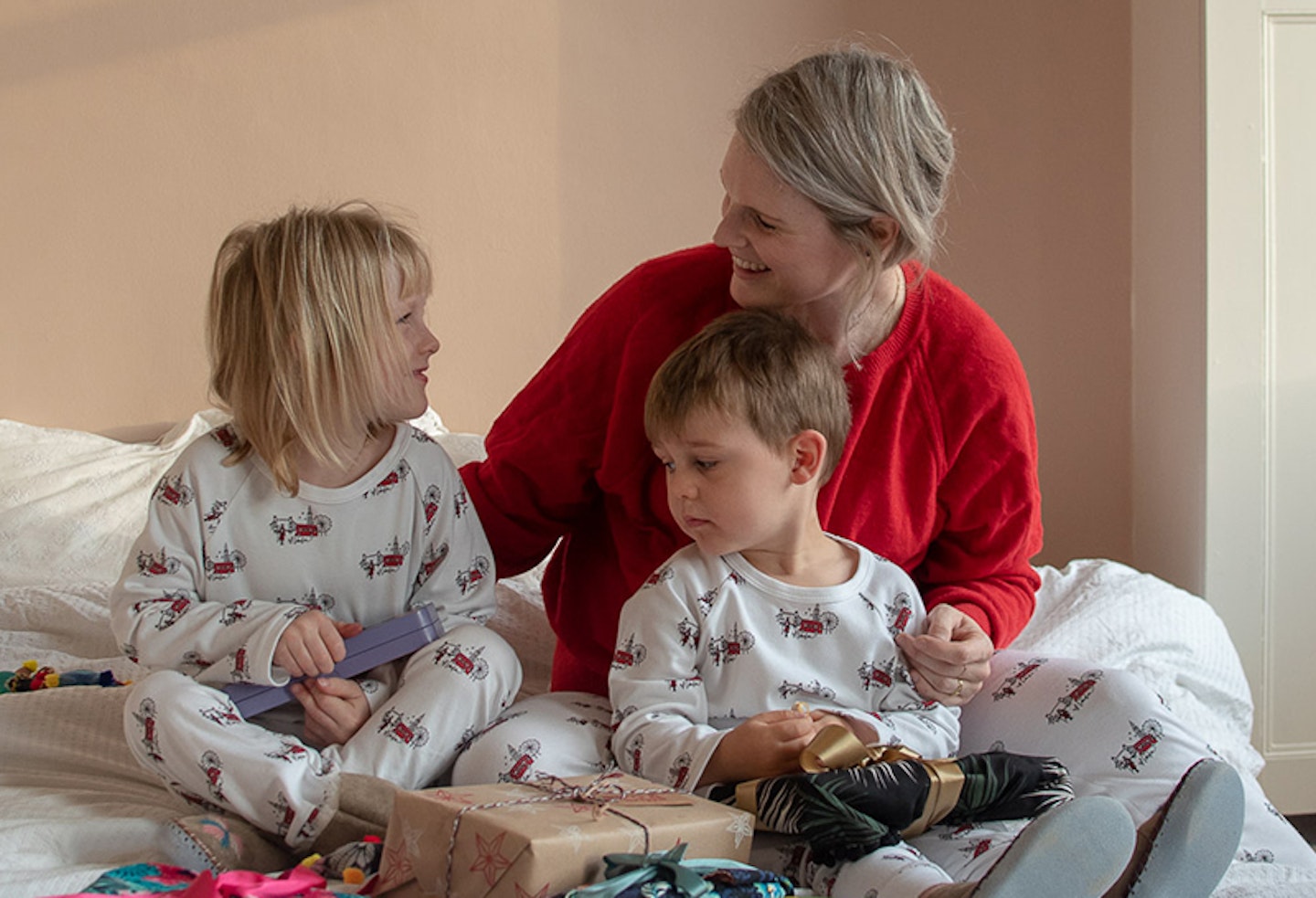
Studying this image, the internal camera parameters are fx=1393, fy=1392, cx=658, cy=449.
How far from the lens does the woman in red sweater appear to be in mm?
1327

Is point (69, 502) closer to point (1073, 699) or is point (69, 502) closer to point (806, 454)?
point (806, 454)

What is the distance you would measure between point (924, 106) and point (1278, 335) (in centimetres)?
132

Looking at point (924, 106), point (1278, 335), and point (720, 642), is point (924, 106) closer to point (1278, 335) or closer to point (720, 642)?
point (720, 642)

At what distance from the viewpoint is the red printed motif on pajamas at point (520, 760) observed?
1252 millimetres

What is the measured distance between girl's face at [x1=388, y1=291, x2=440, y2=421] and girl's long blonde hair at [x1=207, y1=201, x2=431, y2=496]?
10 millimetres

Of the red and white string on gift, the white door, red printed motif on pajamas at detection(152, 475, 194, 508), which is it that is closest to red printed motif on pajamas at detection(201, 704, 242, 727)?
red printed motif on pajamas at detection(152, 475, 194, 508)

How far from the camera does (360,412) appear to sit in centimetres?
139

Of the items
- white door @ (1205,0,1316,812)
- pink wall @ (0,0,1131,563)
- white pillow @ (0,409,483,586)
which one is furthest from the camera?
pink wall @ (0,0,1131,563)

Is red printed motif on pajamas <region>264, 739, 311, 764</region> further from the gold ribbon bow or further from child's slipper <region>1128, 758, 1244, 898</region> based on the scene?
child's slipper <region>1128, 758, 1244, 898</region>

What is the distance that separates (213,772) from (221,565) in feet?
0.74

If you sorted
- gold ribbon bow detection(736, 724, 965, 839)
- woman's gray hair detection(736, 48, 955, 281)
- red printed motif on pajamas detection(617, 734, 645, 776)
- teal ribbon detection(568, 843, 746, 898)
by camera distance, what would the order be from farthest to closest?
1. woman's gray hair detection(736, 48, 955, 281)
2. red printed motif on pajamas detection(617, 734, 645, 776)
3. gold ribbon bow detection(736, 724, 965, 839)
4. teal ribbon detection(568, 843, 746, 898)

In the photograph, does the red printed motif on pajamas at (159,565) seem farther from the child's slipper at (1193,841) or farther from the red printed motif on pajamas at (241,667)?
the child's slipper at (1193,841)

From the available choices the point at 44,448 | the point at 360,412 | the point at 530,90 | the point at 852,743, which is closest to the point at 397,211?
the point at 530,90

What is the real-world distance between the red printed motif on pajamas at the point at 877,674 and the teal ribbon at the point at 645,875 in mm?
389
